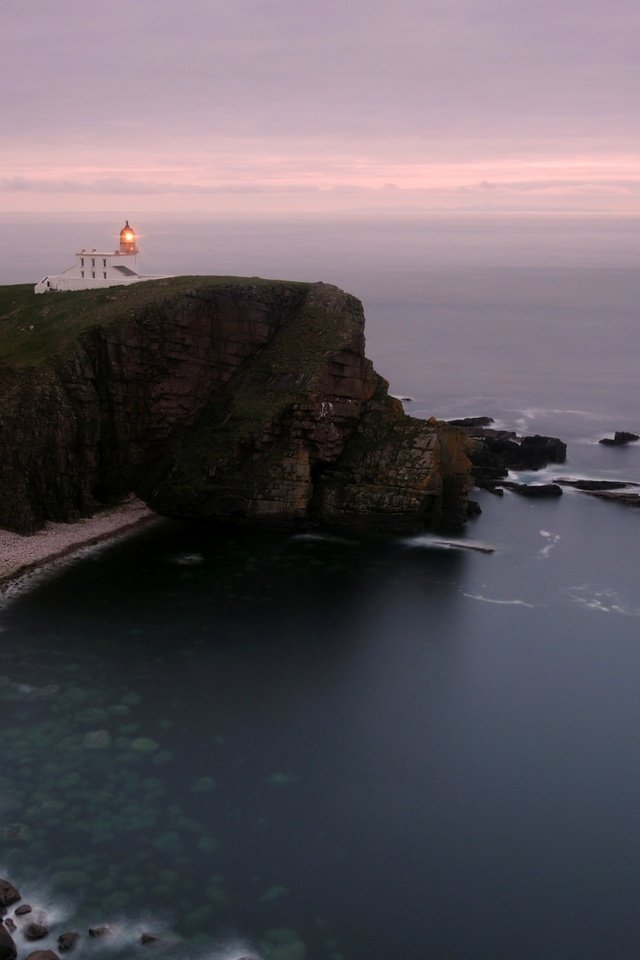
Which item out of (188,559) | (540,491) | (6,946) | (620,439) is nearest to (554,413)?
(620,439)

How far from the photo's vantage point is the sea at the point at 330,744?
111ft

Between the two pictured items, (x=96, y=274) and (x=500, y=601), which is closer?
(x=500, y=601)

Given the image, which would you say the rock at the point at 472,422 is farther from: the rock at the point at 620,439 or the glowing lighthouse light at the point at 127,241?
the glowing lighthouse light at the point at 127,241

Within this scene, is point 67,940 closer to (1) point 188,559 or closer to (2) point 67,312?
(1) point 188,559

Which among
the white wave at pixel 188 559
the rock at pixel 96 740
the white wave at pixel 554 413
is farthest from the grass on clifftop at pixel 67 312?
the white wave at pixel 554 413

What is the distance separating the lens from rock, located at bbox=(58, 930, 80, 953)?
1248 inches

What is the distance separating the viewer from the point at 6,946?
30.9 m

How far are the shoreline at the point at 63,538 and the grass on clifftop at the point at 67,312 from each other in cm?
1237

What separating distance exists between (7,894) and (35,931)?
2.05 metres

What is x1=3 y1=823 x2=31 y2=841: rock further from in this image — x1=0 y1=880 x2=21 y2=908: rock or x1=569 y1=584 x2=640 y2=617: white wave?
x1=569 y1=584 x2=640 y2=617: white wave

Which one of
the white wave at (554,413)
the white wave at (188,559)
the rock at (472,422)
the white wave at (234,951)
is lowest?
the white wave at (234,951)

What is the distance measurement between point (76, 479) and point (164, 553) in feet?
32.4

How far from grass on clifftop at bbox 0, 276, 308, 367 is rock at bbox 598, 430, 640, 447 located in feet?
136

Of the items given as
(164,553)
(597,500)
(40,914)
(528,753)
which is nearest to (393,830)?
(528,753)
